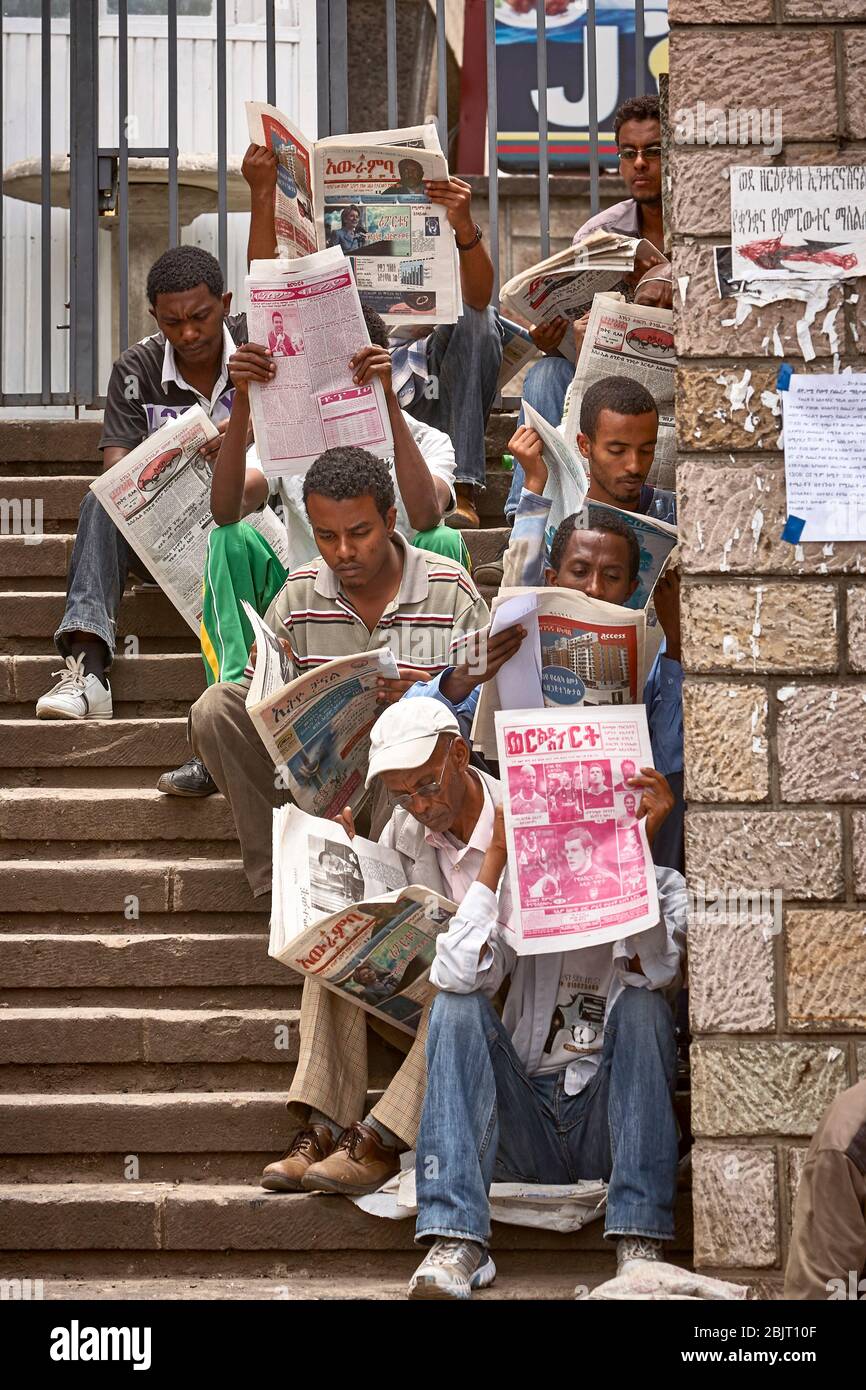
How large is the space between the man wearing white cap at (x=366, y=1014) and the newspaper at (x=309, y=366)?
1.23m

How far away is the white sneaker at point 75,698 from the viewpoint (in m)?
5.84

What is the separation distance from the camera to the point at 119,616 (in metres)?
6.32

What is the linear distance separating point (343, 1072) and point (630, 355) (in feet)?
7.30

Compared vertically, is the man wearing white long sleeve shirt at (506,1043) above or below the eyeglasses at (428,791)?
below

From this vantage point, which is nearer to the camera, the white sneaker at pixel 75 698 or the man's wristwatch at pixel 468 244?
the white sneaker at pixel 75 698

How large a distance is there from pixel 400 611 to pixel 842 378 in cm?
158

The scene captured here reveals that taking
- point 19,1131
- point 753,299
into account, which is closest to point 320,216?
point 753,299

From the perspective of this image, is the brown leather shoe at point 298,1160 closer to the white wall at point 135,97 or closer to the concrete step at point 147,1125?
the concrete step at point 147,1125

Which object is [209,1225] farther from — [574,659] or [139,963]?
[574,659]

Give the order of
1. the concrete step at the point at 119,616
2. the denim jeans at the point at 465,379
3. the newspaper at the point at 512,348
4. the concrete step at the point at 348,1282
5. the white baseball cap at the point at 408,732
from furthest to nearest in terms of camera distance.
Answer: the newspaper at the point at 512,348
the denim jeans at the point at 465,379
the concrete step at the point at 119,616
the white baseball cap at the point at 408,732
the concrete step at the point at 348,1282

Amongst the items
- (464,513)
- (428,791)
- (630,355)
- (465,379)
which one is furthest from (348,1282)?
(465,379)

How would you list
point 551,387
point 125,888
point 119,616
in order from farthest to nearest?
point 119,616 → point 551,387 → point 125,888

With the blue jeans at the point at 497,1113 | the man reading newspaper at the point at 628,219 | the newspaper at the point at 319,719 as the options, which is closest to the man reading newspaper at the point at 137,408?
the man reading newspaper at the point at 628,219

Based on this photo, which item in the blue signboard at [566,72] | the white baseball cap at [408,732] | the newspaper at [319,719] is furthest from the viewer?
the blue signboard at [566,72]
